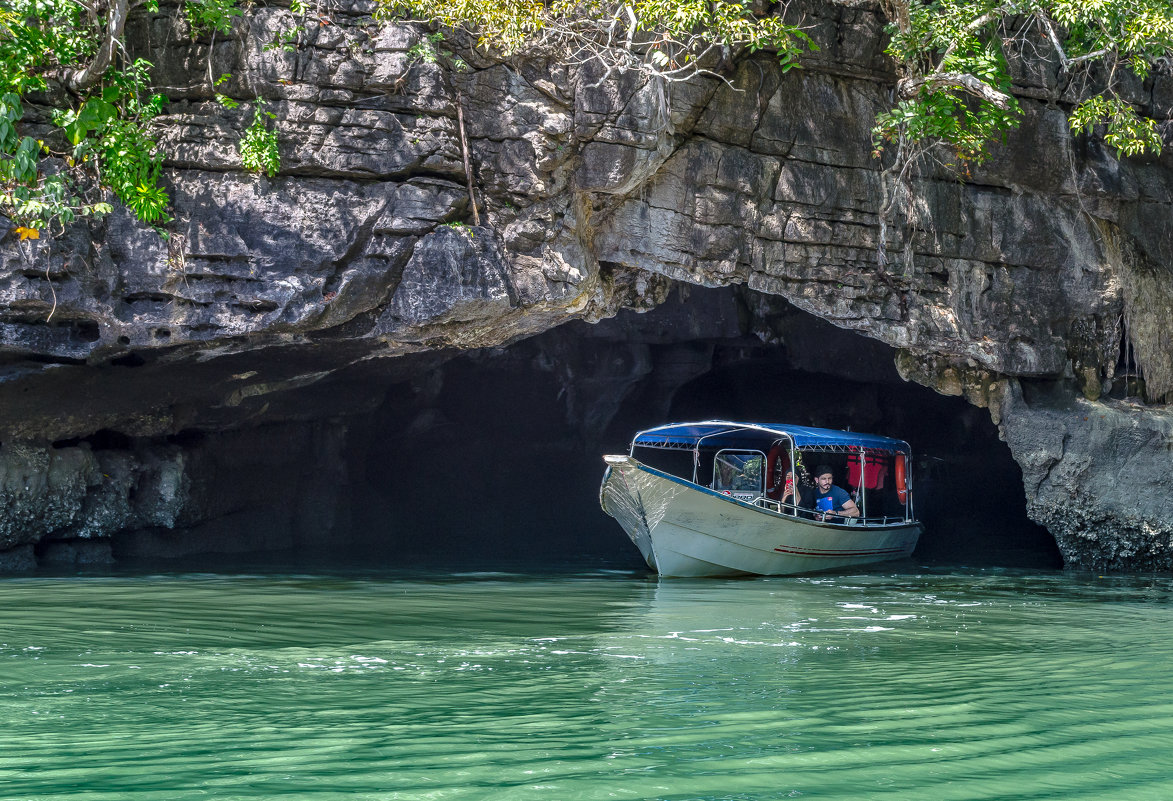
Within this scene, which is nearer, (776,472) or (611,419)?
(776,472)

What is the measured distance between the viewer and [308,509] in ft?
56.4

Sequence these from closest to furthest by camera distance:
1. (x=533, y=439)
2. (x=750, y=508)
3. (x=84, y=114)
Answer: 1. (x=84, y=114)
2. (x=750, y=508)
3. (x=533, y=439)

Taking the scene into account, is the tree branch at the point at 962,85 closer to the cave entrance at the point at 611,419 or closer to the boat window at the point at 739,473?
the boat window at the point at 739,473

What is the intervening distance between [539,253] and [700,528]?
358cm

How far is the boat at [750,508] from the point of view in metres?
11.6

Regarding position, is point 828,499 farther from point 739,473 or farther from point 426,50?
point 426,50

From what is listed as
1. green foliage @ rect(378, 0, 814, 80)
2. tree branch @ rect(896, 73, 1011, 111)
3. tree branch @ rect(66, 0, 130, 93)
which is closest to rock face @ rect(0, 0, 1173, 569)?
green foliage @ rect(378, 0, 814, 80)

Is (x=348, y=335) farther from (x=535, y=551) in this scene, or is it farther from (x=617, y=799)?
(x=617, y=799)

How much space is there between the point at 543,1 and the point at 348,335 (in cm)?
405

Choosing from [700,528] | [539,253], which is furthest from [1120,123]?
[539,253]

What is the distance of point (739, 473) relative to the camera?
45.5 ft

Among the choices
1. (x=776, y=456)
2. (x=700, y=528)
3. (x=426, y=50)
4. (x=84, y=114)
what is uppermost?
(x=426, y=50)

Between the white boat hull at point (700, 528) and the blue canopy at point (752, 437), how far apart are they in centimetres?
101

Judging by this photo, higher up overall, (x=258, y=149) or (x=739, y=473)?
(x=258, y=149)
